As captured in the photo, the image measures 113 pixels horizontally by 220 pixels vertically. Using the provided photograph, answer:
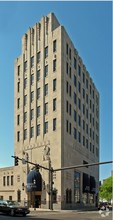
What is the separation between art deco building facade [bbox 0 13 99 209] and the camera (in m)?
63.6

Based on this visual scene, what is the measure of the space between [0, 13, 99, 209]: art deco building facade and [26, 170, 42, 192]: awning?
106 centimetres

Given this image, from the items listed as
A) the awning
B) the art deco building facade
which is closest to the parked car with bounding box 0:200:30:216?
the art deco building facade

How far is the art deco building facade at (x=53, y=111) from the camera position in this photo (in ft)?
209

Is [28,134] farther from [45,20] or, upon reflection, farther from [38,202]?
[45,20]

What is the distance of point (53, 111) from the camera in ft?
216

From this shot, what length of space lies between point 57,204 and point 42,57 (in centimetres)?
2816

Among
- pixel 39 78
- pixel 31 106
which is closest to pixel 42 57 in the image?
pixel 39 78

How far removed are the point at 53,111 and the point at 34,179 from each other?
12.7 metres

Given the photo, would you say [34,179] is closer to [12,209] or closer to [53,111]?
[53,111]

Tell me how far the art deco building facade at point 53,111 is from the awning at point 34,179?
1064 millimetres

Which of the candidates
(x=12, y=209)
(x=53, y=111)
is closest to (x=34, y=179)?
(x=53, y=111)

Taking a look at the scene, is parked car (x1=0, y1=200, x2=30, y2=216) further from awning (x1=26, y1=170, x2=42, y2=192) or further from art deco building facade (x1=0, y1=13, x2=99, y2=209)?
awning (x1=26, y1=170, x2=42, y2=192)

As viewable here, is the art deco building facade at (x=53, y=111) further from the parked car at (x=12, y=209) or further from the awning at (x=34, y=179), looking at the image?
the parked car at (x=12, y=209)

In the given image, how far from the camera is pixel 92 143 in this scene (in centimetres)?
8856
